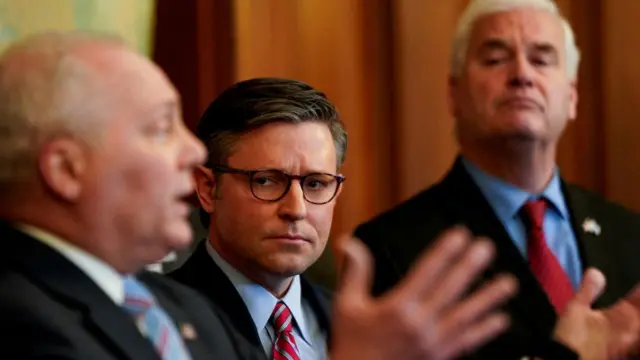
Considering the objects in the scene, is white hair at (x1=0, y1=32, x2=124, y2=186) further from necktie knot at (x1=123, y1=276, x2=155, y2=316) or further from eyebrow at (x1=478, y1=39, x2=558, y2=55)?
eyebrow at (x1=478, y1=39, x2=558, y2=55)

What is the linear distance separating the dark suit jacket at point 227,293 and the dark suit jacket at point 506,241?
0.43 feet

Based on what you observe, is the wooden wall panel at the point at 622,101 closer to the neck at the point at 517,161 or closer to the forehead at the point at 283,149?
the neck at the point at 517,161

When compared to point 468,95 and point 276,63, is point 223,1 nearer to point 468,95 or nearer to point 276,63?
point 276,63

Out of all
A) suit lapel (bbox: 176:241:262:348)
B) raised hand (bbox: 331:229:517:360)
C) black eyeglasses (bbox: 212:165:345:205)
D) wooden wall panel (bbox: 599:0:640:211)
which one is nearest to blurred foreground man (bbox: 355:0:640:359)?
black eyeglasses (bbox: 212:165:345:205)

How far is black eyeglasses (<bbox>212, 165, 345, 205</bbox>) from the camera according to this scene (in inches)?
51.5

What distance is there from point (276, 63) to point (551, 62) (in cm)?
64

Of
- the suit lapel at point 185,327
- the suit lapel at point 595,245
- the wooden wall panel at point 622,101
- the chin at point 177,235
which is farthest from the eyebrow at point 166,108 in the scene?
the wooden wall panel at point 622,101

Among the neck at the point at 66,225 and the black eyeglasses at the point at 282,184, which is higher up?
the neck at the point at 66,225

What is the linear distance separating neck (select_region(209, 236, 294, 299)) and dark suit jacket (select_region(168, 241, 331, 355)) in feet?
0.08

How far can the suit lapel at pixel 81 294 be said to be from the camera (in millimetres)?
852

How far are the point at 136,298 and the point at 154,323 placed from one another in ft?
0.11

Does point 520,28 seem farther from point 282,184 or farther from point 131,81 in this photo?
point 131,81

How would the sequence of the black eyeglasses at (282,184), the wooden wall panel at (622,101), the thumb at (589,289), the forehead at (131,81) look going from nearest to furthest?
the forehead at (131,81)
the thumb at (589,289)
the black eyeglasses at (282,184)
the wooden wall panel at (622,101)

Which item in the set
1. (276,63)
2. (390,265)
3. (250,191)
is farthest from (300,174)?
(276,63)
